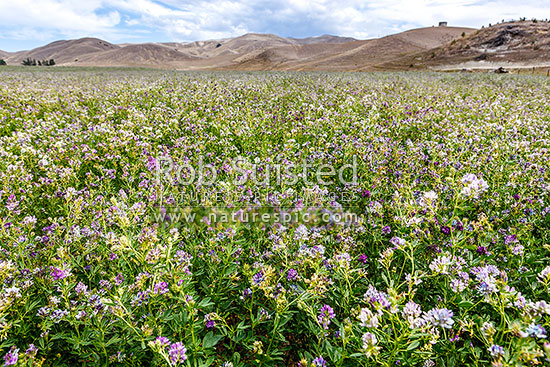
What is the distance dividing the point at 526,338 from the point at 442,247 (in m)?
1.49

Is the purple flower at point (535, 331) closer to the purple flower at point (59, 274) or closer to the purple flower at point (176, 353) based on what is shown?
the purple flower at point (176, 353)

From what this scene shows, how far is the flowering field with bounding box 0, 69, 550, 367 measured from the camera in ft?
7.05

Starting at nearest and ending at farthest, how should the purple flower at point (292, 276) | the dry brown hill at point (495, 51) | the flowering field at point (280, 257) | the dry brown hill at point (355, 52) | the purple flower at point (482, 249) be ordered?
the flowering field at point (280, 257) → the purple flower at point (292, 276) → the purple flower at point (482, 249) → the dry brown hill at point (495, 51) → the dry brown hill at point (355, 52)

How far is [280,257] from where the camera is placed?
2.96 meters

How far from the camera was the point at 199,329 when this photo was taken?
2.46 meters

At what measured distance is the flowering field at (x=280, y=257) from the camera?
7.05 feet

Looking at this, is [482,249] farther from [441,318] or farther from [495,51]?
[495,51]

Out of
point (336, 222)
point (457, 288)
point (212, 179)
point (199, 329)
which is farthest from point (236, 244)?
point (457, 288)

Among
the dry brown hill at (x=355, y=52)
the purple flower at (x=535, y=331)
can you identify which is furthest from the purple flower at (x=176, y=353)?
the dry brown hill at (x=355, y=52)

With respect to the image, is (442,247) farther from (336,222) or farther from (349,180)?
(349,180)

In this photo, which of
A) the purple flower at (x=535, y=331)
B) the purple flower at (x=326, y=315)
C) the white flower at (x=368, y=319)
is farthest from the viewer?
the purple flower at (x=326, y=315)

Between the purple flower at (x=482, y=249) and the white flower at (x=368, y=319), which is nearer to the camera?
the white flower at (x=368, y=319)

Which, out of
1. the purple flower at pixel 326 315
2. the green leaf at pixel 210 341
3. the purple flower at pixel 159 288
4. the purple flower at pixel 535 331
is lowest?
the green leaf at pixel 210 341

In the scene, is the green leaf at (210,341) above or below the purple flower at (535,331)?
below
